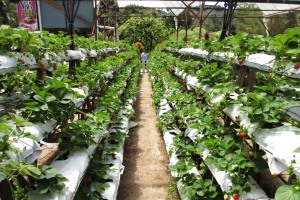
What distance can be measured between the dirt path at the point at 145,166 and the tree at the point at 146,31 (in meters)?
21.2

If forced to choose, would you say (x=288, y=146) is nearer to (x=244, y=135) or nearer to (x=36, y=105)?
(x=244, y=135)

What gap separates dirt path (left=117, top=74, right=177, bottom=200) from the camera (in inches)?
173

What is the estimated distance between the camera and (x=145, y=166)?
5.35m

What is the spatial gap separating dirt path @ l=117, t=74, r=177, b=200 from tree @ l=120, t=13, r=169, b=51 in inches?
835

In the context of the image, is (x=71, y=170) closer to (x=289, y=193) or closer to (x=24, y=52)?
(x=24, y=52)

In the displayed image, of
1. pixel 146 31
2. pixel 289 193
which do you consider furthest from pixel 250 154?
pixel 146 31

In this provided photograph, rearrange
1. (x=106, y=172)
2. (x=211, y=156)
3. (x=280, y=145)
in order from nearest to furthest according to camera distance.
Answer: (x=280, y=145) → (x=211, y=156) → (x=106, y=172)

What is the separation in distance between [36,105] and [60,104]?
0.85 feet

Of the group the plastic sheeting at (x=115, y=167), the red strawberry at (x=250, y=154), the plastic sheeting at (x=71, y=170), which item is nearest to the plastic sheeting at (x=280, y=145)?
the red strawberry at (x=250, y=154)

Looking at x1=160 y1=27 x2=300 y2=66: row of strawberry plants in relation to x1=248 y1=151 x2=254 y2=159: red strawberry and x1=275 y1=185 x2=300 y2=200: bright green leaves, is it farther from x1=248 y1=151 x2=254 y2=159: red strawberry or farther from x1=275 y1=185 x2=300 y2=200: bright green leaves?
x1=275 y1=185 x2=300 y2=200: bright green leaves

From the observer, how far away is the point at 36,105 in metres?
2.50

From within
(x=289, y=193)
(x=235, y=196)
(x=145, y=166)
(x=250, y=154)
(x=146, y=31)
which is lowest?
(x=145, y=166)

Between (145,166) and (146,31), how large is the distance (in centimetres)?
2419

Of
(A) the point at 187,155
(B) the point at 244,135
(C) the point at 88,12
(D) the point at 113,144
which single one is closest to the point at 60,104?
(B) the point at 244,135
